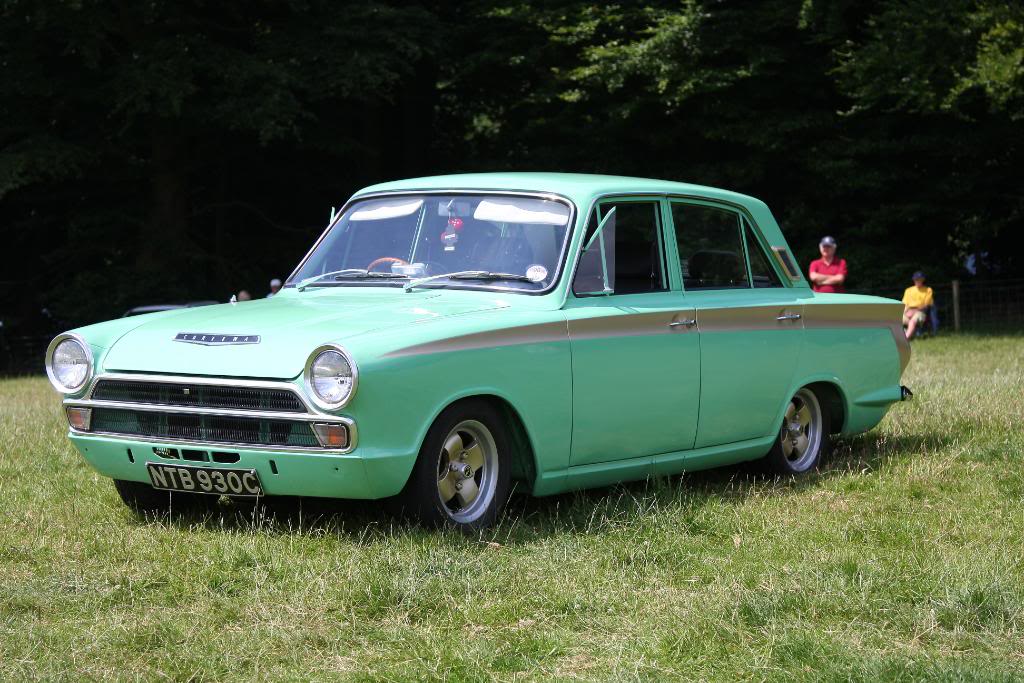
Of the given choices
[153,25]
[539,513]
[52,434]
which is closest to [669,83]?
[153,25]

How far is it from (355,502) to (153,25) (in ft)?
73.4

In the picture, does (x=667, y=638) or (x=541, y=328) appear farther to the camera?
(x=541, y=328)

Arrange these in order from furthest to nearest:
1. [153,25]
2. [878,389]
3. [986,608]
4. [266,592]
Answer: [153,25] < [878,389] < [266,592] < [986,608]

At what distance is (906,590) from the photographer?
5.43 metres

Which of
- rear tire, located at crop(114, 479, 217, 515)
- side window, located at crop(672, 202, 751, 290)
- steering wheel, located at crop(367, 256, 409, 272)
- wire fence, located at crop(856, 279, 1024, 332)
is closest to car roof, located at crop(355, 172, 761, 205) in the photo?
side window, located at crop(672, 202, 751, 290)

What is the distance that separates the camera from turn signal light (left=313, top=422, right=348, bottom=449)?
606cm

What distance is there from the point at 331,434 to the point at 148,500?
1605 millimetres

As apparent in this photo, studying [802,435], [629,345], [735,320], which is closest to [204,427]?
[629,345]

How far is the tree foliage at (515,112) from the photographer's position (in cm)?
2661

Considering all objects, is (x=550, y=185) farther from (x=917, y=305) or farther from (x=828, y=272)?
(x=917, y=305)

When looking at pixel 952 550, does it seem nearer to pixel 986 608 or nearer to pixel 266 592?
pixel 986 608

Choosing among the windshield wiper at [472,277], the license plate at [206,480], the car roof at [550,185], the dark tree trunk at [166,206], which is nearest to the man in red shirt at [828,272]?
the car roof at [550,185]

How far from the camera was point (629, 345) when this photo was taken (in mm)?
7285

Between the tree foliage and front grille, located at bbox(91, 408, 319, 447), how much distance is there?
2012 cm
